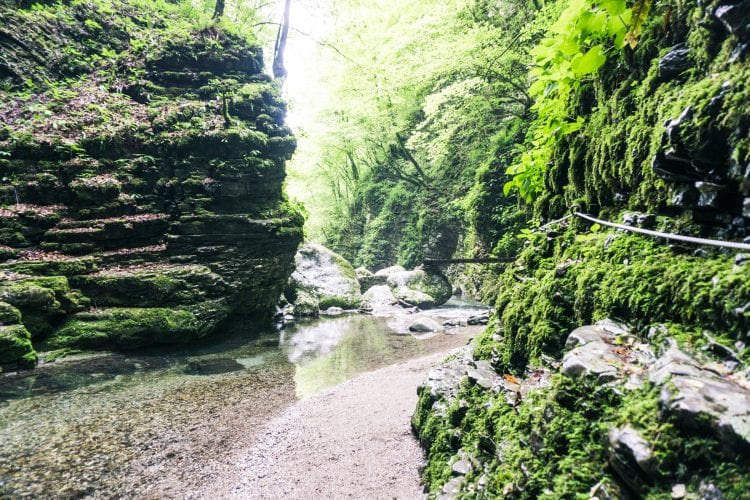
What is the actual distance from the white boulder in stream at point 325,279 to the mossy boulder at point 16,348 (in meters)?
9.46

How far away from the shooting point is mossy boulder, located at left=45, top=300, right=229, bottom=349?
871 centimetres

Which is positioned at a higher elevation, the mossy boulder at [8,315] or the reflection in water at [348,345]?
the mossy boulder at [8,315]

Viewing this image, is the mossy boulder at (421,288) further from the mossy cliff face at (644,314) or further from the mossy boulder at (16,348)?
the mossy cliff face at (644,314)

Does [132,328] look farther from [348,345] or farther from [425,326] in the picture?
[425,326]

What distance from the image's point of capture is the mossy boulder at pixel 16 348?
7375 mm

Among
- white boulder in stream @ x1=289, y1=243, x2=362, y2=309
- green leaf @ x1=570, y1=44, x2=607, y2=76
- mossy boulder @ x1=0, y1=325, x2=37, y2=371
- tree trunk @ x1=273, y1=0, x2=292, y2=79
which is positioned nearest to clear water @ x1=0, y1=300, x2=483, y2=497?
mossy boulder @ x1=0, y1=325, x2=37, y2=371

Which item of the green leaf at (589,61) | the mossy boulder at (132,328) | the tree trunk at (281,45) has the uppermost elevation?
the tree trunk at (281,45)

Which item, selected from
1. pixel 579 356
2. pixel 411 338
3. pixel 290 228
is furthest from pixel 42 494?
pixel 290 228

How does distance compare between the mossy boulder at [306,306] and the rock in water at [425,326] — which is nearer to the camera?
the rock in water at [425,326]

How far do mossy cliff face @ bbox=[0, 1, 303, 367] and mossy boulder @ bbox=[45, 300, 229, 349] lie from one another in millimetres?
31

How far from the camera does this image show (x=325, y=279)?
57.5ft

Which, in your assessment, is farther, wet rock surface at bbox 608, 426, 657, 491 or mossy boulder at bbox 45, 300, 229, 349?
mossy boulder at bbox 45, 300, 229, 349

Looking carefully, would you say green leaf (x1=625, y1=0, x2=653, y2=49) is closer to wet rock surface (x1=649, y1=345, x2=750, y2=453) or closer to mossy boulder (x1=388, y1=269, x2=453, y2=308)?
wet rock surface (x1=649, y1=345, x2=750, y2=453)

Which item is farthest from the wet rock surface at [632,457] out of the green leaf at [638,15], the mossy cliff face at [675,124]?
the green leaf at [638,15]
